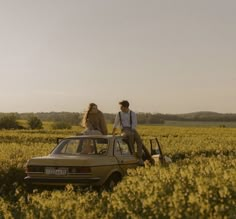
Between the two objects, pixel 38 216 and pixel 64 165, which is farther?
pixel 64 165

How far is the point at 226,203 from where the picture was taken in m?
8.91

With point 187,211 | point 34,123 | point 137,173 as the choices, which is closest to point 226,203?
point 187,211

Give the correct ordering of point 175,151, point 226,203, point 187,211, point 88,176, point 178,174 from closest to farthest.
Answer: point 187,211, point 226,203, point 178,174, point 88,176, point 175,151

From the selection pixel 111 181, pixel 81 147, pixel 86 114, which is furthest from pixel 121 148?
pixel 86 114

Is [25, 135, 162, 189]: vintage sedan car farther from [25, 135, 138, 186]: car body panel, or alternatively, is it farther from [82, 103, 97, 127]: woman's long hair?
[82, 103, 97, 127]: woman's long hair

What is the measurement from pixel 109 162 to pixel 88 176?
74 cm

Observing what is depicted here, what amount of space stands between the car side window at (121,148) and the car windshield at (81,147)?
11.0 inches

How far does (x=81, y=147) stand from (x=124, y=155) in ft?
3.36

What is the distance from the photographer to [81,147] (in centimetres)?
1413

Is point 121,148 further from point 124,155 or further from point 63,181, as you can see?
point 63,181

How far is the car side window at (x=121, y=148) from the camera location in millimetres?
13864

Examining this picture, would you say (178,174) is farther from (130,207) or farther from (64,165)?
(64,165)

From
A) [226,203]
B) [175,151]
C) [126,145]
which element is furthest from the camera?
[175,151]

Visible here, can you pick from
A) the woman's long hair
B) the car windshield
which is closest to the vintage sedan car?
the car windshield
